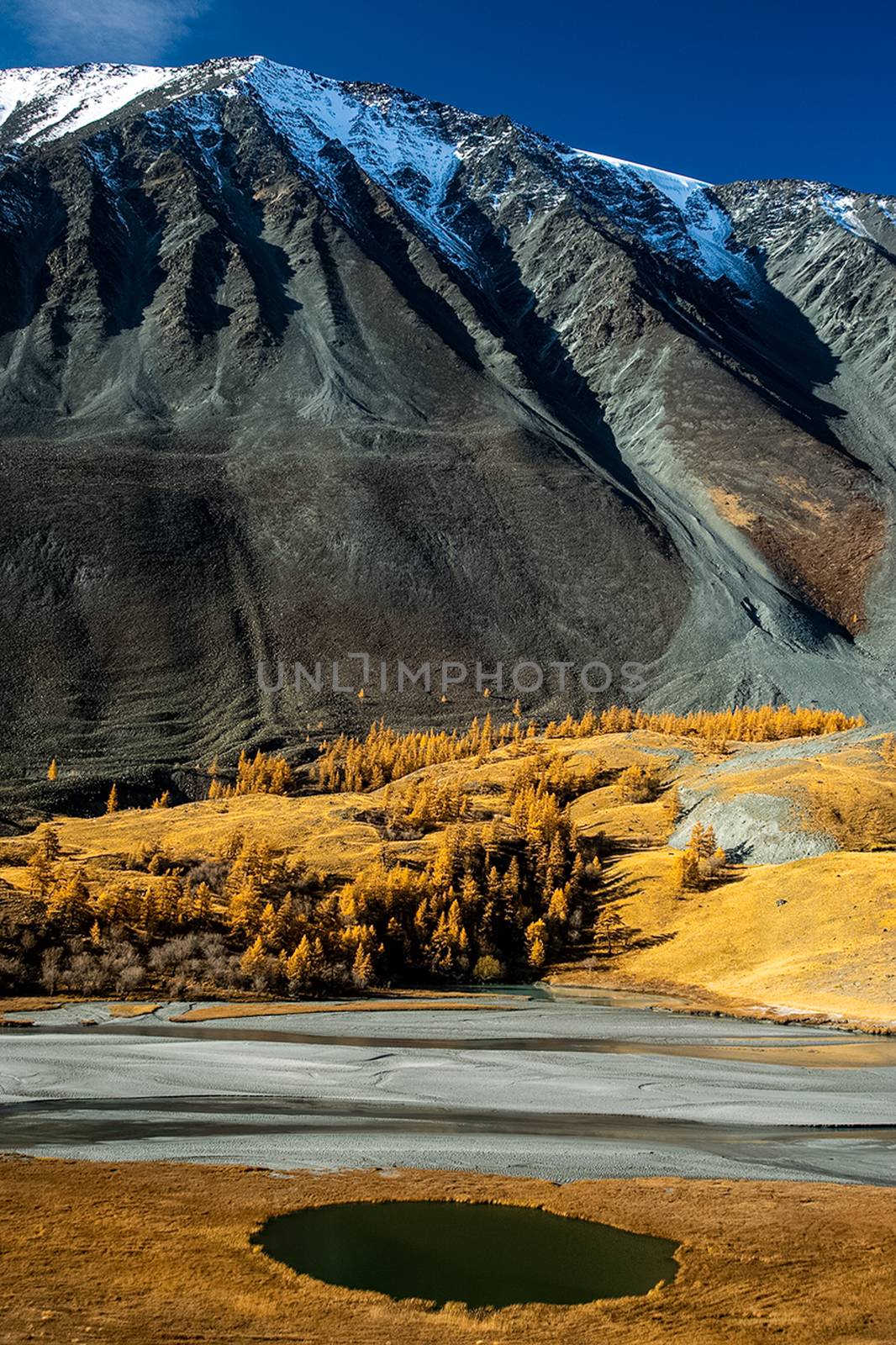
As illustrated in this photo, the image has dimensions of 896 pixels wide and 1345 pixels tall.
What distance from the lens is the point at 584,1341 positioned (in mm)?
9758

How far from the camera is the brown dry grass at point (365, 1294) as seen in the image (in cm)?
973

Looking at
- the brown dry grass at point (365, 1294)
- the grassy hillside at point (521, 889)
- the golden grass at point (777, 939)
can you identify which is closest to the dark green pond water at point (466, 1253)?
the brown dry grass at point (365, 1294)

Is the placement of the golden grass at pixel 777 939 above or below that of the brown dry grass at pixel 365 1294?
below

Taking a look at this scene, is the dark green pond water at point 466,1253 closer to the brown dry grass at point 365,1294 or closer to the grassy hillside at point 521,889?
the brown dry grass at point 365,1294

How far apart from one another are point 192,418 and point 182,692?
3219 inches

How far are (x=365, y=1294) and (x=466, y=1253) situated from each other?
1.96 m

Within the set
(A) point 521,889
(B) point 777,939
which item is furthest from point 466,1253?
(A) point 521,889

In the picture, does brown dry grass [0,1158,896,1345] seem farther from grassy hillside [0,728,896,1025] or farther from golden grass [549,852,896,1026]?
grassy hillside [0,728,896,1025]

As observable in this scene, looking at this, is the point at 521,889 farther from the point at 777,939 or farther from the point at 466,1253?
the point at 466,1253

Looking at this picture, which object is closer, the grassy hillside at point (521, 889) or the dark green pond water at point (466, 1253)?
the dark green pond water at point (466, 1253)

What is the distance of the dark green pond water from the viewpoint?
11156mm

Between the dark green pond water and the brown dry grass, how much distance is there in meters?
0.31

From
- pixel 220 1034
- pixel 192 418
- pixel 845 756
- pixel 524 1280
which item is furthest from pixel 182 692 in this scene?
pixel 524 1280

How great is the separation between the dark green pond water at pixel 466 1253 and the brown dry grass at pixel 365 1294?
1.00 feet
